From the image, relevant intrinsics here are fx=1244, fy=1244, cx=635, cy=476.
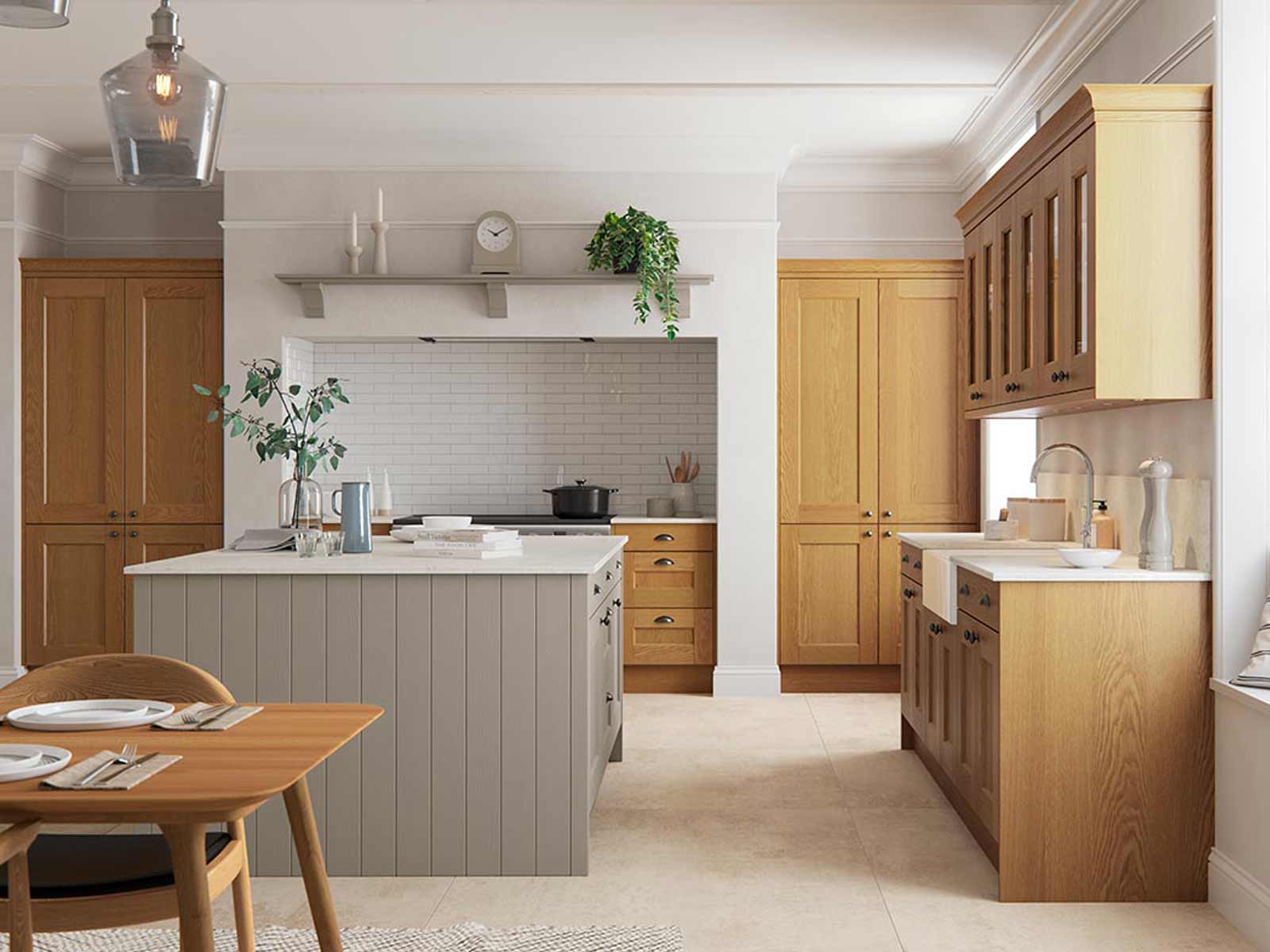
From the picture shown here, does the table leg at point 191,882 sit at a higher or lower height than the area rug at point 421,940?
higher

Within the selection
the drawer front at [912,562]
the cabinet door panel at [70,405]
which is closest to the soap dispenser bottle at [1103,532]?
the drawer front at [912,562]

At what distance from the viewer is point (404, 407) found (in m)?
6.97

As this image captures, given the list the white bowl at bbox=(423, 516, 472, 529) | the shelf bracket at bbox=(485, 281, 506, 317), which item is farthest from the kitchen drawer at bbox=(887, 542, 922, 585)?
the shelf bracket at bbox=(485, 281, 506, 317)

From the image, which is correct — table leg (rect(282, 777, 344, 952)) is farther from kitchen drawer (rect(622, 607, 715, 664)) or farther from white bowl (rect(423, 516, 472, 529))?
kitchen drawer (rect(622, 607, 715, 664))

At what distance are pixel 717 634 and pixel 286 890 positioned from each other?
3.24 metres

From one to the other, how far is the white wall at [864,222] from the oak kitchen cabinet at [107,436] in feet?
10.1

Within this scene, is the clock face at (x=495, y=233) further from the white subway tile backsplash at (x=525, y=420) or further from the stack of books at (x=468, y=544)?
the stack of books at (x=468, y=544)

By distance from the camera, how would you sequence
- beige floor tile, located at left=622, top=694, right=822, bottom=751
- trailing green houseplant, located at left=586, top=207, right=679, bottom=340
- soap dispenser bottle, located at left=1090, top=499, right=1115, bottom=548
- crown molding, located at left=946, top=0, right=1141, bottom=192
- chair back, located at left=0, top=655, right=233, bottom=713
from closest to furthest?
chair back, located at left=0, top=655, right=233, bottom=713 → soap dispenser bottle, located at left=1090, top=499, right=1115, bottom=548 → crown molding, located at left=946, top=0, right=1141, bottom=192 → beige floor tile, located at left=622, top=694, right=822, bottom=751 → trailing green houseplant, located at left=586, top=207, right=679, bottom=340

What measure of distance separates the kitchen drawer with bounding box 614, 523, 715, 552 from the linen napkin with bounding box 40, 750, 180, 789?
14.7 ft

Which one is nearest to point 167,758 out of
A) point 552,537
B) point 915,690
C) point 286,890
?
point 286,890

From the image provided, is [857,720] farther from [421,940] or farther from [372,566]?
[421,940]

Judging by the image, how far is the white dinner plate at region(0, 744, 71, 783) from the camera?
5.87 feet

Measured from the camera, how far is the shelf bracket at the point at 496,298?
612cm

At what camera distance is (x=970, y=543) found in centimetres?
461
